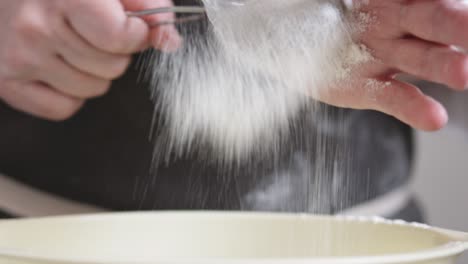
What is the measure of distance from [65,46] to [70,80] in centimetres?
3

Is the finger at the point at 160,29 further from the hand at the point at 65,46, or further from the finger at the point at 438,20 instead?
the finger at the point at 438,20

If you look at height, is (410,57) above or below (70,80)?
above

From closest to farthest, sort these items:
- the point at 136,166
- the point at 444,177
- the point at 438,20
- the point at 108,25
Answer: the point at 438,20, the point at 108,25, the point at 136,166, the point at 444,177

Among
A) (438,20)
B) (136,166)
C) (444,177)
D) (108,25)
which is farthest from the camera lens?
(444,177)

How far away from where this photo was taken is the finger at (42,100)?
2.03 ft

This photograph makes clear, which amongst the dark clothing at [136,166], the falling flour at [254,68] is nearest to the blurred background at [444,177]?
the dark clothing at [136,166]


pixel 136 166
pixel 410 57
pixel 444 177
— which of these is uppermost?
pixel 410 57

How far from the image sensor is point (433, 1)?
407 mm

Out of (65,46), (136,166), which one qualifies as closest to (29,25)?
(65,46)

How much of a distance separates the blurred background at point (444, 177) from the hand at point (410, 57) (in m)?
0.78

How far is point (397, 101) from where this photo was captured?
0.45 m

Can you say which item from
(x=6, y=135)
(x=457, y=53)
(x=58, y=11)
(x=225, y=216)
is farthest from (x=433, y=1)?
(x=6, y=135)

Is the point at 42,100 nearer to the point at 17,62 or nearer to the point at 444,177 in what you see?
the point at 17,62

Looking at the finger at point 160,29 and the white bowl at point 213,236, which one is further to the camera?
the finger at point 160,29
